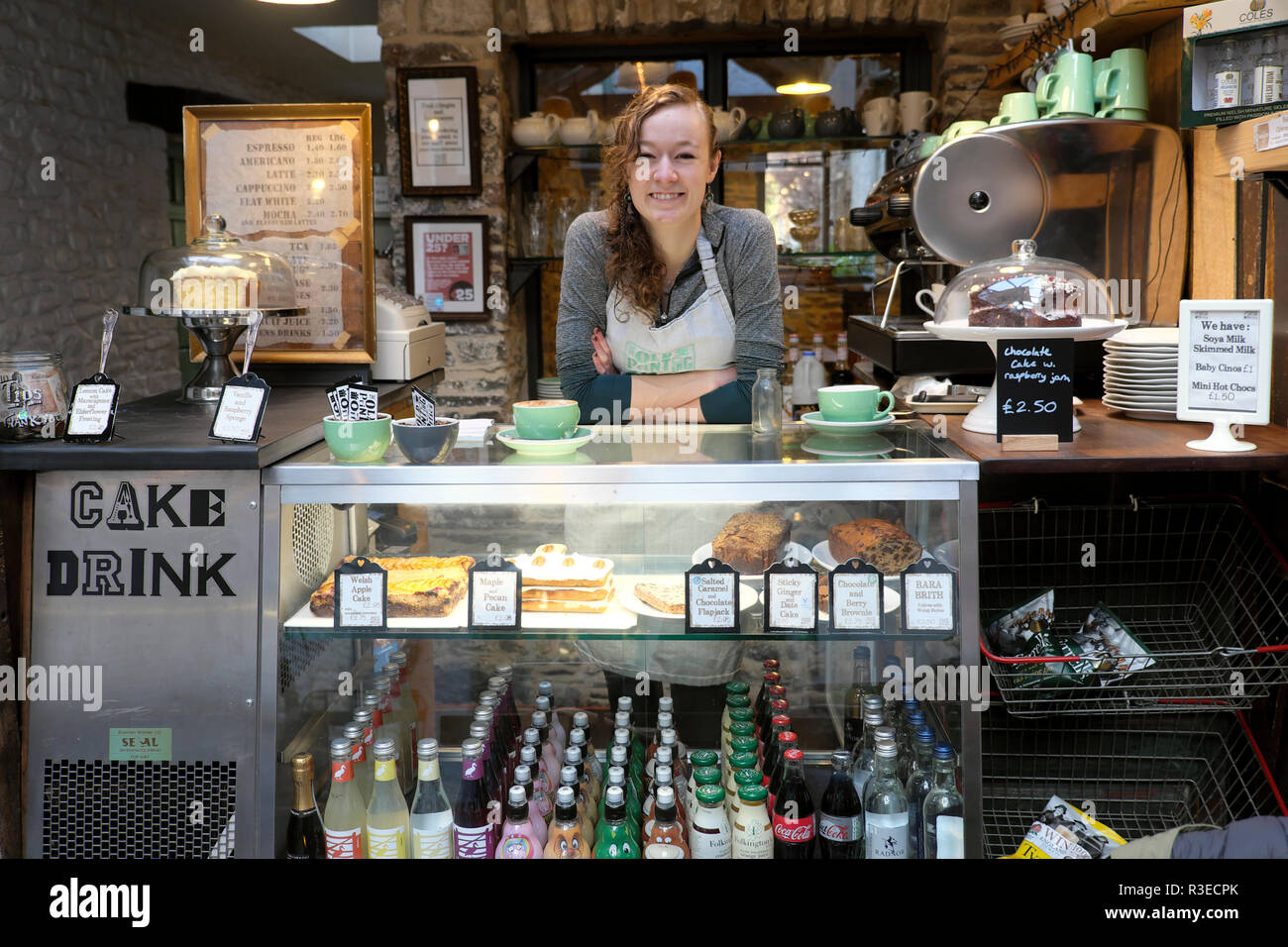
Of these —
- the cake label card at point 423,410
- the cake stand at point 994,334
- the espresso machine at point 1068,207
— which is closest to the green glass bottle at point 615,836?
the cake label card at point 423,410

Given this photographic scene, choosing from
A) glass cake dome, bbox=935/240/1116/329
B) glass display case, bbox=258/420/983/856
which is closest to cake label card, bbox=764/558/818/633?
glass display case, bbox=258/420/983/856

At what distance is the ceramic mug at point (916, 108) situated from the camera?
4719 mm

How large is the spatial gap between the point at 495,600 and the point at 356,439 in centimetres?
35

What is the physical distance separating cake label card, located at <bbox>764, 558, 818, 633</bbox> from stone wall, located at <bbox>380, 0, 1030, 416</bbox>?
3.29 metres

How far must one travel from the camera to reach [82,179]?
5379 millimetres

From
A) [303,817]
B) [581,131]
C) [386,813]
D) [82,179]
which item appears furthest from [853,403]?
[82,179]

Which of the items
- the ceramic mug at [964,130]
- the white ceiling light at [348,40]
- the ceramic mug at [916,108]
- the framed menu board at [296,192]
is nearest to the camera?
the framed menu board at [296,192]

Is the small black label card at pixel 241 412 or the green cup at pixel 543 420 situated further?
the green cup at pixel 543 420

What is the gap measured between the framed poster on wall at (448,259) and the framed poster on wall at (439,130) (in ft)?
0.47

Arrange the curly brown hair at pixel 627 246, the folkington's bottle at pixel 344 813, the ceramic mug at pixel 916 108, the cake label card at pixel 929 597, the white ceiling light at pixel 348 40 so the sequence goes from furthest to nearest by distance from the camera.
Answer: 1. the white ceiling light at pixel 348 40
2. the ceramic mug at pixel 916 108
3. the curly brown hair at pixel 627 246
4. the folkington's bottle at pixel 344 813
5. the cake label card at pixel 929 597

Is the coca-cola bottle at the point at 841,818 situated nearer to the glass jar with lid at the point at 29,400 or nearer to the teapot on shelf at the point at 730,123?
the glass jar with lid at the point at 29,400

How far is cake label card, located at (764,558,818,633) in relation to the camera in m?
1.67
